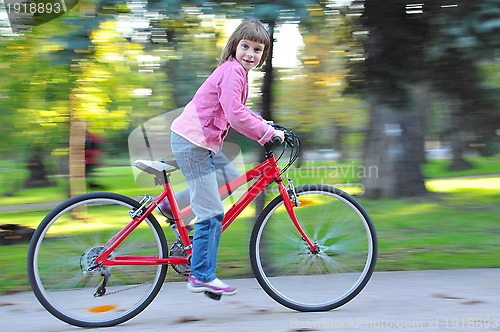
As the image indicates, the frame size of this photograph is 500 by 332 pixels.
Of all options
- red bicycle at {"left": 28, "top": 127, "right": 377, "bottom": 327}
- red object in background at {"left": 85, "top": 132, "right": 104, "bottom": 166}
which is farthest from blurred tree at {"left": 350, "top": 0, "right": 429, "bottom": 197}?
red object in background at {"left": 85, "top": 132, "right": 104, "bottom": 166}

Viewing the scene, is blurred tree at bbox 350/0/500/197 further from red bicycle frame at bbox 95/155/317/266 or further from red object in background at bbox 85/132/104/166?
red object in background at bbox 85/132/104/166

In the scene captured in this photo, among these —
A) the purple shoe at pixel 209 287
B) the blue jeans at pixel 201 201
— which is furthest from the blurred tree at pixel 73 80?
the purple shoe at pixel 209 287

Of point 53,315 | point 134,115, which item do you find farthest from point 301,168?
point 53,315

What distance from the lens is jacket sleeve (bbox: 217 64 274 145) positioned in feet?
11.8

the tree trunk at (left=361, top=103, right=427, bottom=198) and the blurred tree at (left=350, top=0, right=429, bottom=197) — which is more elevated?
the blurred tree at (left=350, top=0, right=429, bottom=197)

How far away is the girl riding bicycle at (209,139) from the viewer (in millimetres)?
3715

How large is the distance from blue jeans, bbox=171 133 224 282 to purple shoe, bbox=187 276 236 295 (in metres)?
0.03

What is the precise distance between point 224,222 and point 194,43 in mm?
1729

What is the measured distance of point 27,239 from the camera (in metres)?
7.37

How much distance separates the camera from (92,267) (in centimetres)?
378

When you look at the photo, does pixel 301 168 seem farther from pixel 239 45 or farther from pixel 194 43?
pixel 239 45

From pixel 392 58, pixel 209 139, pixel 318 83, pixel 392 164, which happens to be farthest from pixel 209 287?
pixel 392 164

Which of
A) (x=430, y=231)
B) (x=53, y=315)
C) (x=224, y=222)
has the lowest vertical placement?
(x=430, y=231)

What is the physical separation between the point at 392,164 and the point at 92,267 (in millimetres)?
8304
